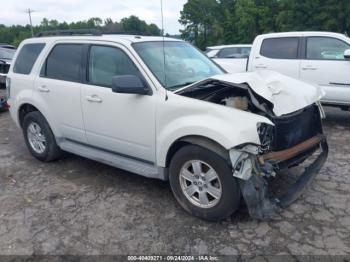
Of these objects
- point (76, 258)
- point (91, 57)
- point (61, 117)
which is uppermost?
point (91, 57)

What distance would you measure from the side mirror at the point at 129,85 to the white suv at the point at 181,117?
0.4 inches

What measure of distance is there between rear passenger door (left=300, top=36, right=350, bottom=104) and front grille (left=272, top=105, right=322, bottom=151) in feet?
9.53

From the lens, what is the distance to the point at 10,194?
Result: 443cm

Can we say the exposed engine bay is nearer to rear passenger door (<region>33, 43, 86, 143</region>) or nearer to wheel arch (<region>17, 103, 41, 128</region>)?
rear passenger door (<region>33, 43, 86, 143</region>)

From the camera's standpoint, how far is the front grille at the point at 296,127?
11.6 feet

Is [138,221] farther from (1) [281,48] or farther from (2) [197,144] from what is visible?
(1) [281,48]

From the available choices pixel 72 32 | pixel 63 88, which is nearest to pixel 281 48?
pixel 72 32

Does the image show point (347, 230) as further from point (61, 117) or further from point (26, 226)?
point (61, 117)

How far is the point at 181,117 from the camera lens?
142 inches

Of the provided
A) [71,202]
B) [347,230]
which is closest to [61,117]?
[71,202]

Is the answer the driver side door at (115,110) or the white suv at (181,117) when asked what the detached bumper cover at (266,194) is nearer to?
the white suv at (181,117)

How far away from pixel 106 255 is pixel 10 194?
76.5 inches

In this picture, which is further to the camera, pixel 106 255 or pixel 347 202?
pixel 347 202

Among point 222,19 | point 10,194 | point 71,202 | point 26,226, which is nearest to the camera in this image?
point 26,226
